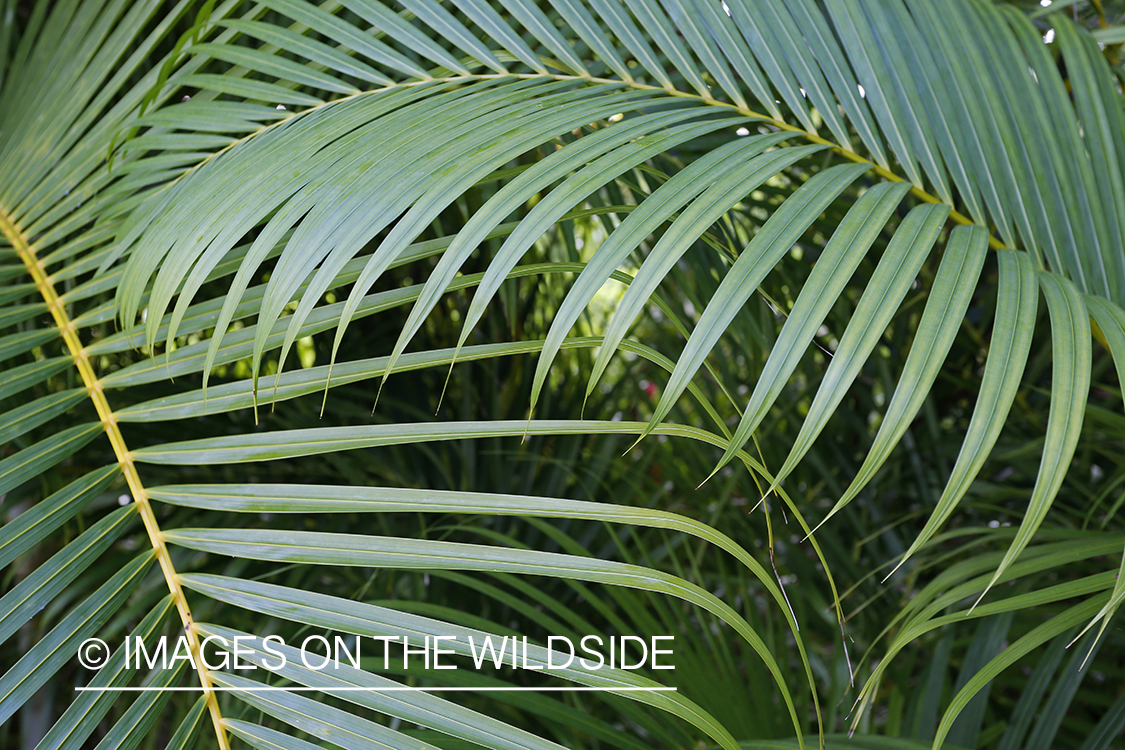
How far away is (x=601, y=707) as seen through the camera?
2.82ft

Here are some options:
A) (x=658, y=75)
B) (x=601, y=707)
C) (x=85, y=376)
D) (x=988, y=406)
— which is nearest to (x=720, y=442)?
(x=988, y=406)

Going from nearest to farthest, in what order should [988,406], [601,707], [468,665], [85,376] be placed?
[988,406] < [85,376] < [468,665] < [601,707]

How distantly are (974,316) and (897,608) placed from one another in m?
0.36

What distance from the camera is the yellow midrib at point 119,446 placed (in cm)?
30

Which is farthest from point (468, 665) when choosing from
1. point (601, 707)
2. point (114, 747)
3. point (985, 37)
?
point (985, 37)

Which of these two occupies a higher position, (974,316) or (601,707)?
(974,316)

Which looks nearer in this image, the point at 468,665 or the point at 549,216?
the point at 549,216

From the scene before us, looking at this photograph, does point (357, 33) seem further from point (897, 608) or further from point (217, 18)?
point (897, 608)

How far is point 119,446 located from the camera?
381 millimetres

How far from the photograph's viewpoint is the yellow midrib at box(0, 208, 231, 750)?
0.30 metres

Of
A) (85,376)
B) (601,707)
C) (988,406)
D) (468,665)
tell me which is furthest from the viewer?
(601,707)

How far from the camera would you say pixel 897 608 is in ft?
2.84

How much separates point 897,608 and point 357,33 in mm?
826

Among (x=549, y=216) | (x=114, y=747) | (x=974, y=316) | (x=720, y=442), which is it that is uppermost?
(x=974, y=316)
